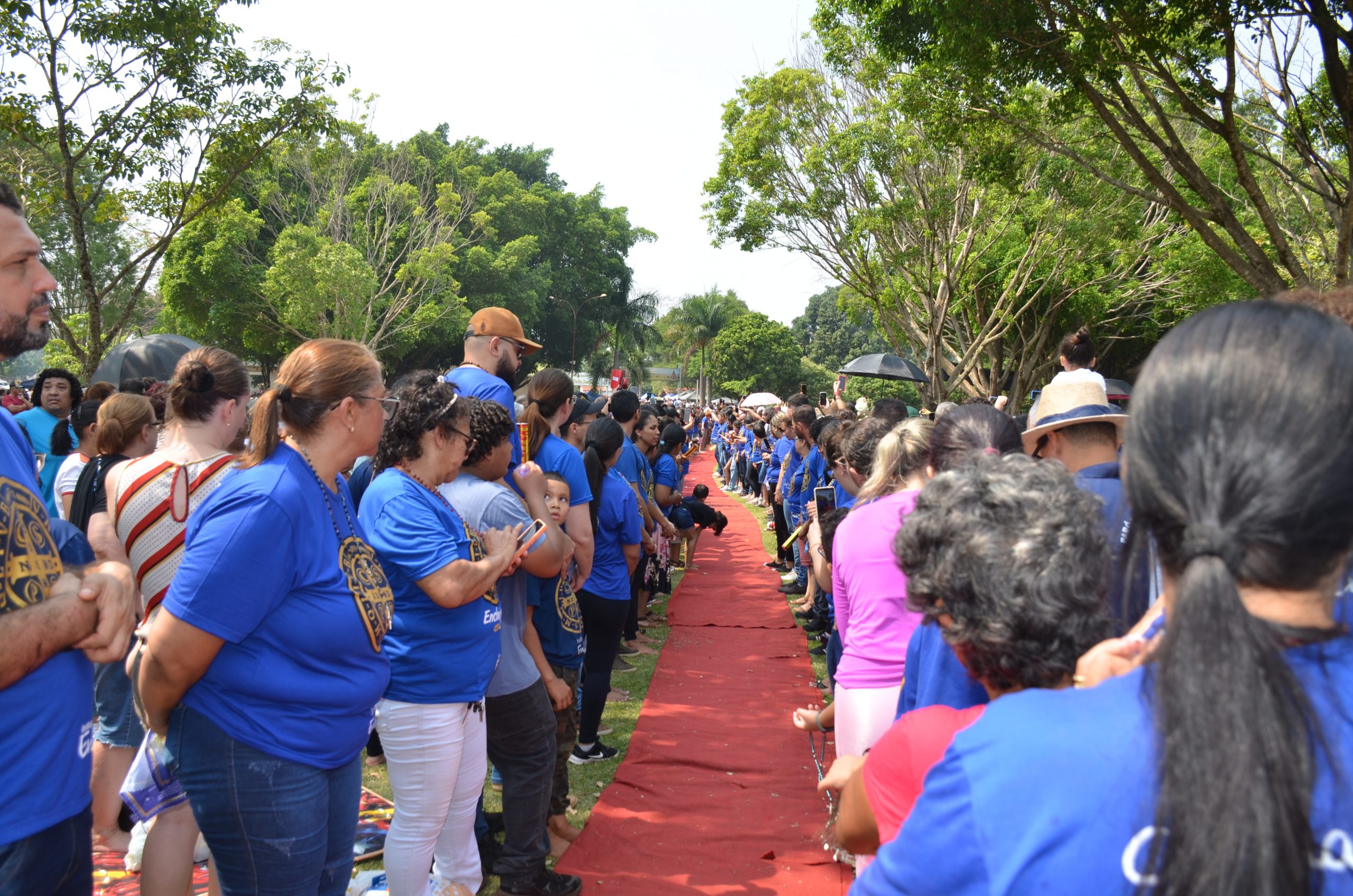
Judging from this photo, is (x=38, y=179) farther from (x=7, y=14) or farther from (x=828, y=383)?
(x=828, y=383)

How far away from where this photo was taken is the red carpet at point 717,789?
3.95m

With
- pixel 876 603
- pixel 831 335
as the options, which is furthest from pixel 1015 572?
pixel 831 335

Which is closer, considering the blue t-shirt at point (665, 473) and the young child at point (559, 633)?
the young child at point (559, 633)

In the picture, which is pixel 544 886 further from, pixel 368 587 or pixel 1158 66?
pixel 1158 66

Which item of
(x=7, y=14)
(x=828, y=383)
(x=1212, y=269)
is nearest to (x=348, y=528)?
(x=7, y=14)

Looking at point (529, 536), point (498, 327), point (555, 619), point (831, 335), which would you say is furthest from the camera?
point (831, 335)

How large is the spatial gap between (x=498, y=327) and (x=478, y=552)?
1.90m

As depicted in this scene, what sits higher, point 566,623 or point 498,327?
point 498,327

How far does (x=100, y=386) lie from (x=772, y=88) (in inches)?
587

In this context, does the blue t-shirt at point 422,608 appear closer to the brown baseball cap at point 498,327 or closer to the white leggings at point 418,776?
the white leggings at point 418,776

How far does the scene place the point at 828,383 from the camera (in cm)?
6419

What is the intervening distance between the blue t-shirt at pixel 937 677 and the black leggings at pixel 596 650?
124 inches

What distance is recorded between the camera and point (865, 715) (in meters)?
3.02

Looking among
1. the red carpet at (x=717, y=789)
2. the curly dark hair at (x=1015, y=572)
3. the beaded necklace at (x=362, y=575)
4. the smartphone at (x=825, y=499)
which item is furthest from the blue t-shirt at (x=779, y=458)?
the curly dark hair at (x=1015, y=572)
